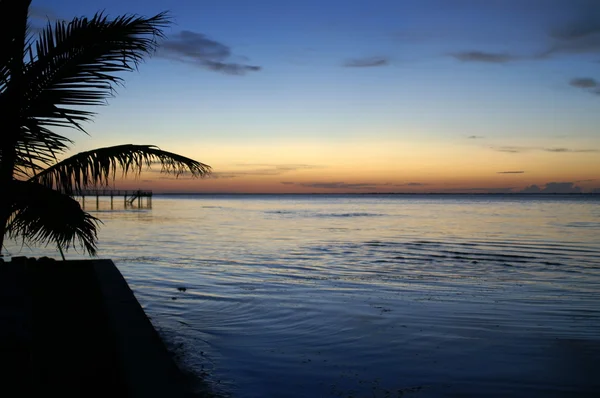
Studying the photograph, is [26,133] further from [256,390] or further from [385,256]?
[385,256]

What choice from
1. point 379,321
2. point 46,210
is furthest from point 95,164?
point 379,321

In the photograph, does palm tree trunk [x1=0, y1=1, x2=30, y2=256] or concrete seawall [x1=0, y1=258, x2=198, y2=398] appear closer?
concrete seawall [x1=0, y1=258, x2=198, y2=398]

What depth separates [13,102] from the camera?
4.38m

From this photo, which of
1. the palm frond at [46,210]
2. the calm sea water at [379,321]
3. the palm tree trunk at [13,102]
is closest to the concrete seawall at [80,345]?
the palm frond at [46,210]

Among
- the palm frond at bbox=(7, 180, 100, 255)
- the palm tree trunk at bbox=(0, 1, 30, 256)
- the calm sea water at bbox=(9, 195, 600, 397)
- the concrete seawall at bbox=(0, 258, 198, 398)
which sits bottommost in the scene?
the calm sea water at bbox=(9, 195, 600, 397)

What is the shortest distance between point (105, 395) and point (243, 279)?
11134 millimetres

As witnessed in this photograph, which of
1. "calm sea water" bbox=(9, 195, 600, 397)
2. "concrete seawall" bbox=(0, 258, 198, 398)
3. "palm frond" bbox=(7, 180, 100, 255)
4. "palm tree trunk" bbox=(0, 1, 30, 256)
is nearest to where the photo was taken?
"concrete seawall" bbox=(0, 258, 198, 398)

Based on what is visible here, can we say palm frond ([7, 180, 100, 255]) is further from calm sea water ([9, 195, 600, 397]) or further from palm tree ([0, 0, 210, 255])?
calm sea water ([9, 195, 600, 397])

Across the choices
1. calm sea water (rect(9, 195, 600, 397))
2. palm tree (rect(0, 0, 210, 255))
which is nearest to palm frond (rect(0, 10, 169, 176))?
palm tree (rect(0, 0, 210, 255))

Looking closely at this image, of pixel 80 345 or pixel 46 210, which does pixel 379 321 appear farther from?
pixel 46 210

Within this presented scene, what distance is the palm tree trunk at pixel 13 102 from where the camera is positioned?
4203 millimetres

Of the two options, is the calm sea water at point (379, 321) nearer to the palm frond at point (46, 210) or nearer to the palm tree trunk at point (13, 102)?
the palm frond at point (46, 210)

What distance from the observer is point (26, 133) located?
4535 mm

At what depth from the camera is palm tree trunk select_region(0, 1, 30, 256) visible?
4.20 m
